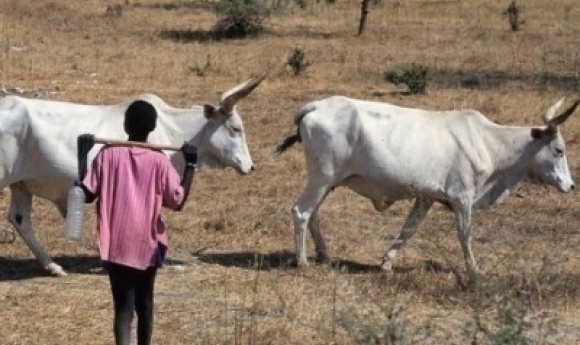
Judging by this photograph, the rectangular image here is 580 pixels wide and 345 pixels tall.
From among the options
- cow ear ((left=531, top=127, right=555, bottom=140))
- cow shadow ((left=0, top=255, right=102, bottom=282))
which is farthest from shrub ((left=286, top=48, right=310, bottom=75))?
cow shadow ((left=0, top=255, right=102, bottom=282))

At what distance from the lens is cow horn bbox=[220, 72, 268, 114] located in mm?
9156

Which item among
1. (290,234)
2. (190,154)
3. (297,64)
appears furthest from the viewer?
(297,64)

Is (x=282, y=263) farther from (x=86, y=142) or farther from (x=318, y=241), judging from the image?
(x=86, y=142)

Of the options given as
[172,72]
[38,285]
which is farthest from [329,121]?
[172,72]

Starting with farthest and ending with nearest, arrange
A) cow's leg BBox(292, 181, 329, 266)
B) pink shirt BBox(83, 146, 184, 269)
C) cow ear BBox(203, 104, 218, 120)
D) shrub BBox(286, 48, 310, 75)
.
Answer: shrub BBox(286, 48, 310, 75) → cow ear BBox(203, 104, 218, 120) → cow's leg BBox(292, 181, 329, 266) → pink shirt BBox(83, 146, 184, 269)

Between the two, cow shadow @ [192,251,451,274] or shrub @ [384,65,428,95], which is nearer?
cow shadow @ [192,251,451,274]

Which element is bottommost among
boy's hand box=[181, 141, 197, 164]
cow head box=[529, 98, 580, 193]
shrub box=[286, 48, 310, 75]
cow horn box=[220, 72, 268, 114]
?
shrub box=[286, 48, 310, 75]

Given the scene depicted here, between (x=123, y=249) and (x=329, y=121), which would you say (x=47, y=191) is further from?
(x=123, y=249)

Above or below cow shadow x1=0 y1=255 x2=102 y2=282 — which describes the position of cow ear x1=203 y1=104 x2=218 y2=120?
above

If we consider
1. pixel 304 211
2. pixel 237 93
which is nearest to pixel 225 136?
pixel 237 93

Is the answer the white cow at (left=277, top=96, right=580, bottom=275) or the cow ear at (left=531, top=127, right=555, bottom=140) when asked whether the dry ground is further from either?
the cow ear at (left=531, top=127, right=555, bottom=140)

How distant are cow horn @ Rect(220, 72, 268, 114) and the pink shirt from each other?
3010 millimetres

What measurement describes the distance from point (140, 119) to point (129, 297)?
0.92 metres

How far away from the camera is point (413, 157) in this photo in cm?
921
